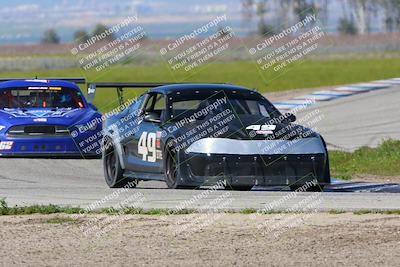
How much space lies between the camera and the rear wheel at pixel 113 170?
607 inches

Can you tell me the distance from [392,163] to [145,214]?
8.37m

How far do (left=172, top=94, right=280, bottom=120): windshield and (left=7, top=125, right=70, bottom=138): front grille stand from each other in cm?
469

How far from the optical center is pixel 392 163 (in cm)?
1875

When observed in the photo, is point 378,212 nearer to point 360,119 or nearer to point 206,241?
point 206,241

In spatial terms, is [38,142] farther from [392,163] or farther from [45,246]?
[45,246]

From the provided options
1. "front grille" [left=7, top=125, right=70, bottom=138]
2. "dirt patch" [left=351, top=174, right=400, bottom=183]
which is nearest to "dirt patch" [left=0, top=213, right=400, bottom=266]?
"dirt patch" [left=351, top=174, right=400, bottom=183]

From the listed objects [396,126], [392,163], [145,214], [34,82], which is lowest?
[396,126]

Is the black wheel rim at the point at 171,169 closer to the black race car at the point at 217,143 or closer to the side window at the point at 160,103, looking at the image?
the black race car at the point at 217,143

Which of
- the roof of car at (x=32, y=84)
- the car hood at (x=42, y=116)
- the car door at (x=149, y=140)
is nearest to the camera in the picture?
the car door at (x=149, y=140)

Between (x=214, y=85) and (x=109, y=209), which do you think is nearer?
Answer: (x=109, y=209)

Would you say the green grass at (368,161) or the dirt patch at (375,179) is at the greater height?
the dirt patch at (375,179)

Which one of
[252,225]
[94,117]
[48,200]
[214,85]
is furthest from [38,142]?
[252,225]

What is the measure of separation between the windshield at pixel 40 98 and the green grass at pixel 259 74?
864 inches

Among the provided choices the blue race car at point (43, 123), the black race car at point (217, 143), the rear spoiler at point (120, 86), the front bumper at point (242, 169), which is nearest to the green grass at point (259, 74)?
the blue race car at point (43, 123)
